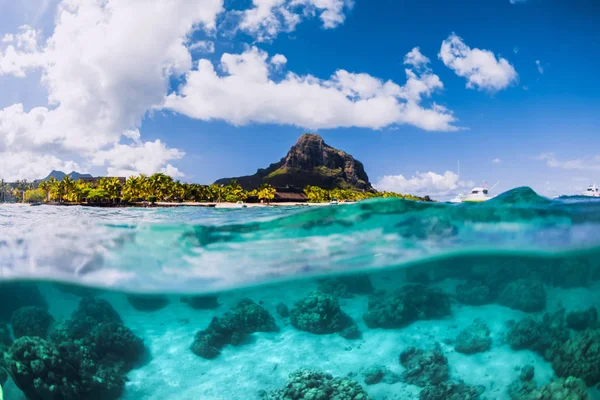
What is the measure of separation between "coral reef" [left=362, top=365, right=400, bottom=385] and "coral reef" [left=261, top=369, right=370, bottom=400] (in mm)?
886

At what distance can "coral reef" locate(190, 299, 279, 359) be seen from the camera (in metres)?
8.57

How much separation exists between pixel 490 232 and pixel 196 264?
7.31m

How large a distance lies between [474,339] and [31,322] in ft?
34.7

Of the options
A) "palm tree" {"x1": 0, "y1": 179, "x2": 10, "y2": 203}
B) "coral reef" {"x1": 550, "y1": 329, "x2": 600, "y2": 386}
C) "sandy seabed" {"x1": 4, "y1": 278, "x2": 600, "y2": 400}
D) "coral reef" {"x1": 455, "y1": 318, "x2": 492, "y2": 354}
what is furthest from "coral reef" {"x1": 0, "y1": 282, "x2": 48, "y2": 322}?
"palm tree" {"x1": 0, "y1": 179, "x2": 10, "y2": 203}

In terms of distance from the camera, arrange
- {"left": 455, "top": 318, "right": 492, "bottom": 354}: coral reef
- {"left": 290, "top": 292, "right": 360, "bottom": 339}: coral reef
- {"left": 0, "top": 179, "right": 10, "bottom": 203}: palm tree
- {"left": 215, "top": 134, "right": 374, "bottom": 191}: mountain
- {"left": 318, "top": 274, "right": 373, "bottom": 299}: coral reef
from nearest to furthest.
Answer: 1. {"left": 290, "top": 292, "right": 360, "bottom": 339}: coral reef
2. {"left": 455, "top": 318, "right": 492, "bottom": 354}: coral reef
3. {"left": 318, "top": 274, "right": 373, "bottom": 299}: coral reef
4. {"left": 0, "top": 179, "right": 10, "bottom": 203}: palm tree
5. {"left": 215, "top": 134, "right": 374, "bottom": 191}: mountain

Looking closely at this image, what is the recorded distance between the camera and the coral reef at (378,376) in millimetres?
7984

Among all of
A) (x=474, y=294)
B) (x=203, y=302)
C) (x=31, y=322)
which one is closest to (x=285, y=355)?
(x=203, y=302)

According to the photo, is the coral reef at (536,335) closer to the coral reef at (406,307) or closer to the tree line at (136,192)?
the coral reef at (406,307)

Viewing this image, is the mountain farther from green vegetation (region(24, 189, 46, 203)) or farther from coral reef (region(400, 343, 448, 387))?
coral reef (region(400, 343, 448, 387))

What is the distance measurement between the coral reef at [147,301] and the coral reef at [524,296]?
887 cm

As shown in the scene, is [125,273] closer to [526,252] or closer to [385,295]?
[385,295]

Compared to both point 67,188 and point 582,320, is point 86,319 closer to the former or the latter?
point 582,320

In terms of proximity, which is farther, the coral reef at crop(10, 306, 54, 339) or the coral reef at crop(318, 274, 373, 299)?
the coral reef at crop(318, 274, 373, 299)

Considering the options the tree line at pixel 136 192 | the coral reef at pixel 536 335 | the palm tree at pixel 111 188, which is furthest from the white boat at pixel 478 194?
the palm tree at pixel 111 188
